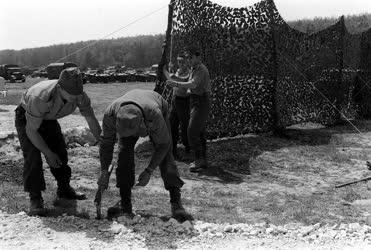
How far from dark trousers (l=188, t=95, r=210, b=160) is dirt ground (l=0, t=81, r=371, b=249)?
36 centimetres

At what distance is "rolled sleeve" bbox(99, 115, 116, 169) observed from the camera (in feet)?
14.2

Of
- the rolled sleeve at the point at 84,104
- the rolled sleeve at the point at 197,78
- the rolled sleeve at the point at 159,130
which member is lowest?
the rolled sleeve at the point at 159,130

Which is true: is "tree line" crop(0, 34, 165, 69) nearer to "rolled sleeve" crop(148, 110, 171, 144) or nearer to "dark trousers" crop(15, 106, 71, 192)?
"dark trousers" crop(15, 106, 71, 192)

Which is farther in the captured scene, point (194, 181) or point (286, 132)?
point (286, 132)

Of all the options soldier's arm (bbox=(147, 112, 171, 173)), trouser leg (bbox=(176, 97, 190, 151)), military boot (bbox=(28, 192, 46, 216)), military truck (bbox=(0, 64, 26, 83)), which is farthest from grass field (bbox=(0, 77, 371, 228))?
military truck (bbox=(0, 64, 26, 83))

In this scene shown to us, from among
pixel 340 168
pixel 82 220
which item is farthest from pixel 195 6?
pixel 82 220

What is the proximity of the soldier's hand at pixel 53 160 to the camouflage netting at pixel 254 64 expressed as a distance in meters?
A: 3.48

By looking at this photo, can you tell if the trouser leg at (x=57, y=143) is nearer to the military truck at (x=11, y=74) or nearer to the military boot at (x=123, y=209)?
the military boot at (x=123, y=209)

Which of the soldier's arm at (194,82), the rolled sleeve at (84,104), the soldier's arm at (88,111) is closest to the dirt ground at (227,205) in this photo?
the soldier's arm at (88,111)

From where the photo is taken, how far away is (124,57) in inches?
2154

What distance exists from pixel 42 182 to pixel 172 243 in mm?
1490

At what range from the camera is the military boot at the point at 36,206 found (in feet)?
15.4

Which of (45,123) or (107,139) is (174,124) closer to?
(45,123)

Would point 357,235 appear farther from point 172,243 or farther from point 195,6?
point 195,6
